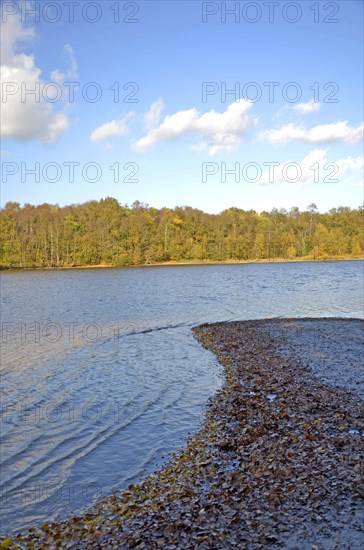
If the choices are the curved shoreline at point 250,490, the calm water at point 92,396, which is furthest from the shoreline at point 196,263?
the curved shoreline at point 250,490

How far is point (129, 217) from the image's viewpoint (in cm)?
13500

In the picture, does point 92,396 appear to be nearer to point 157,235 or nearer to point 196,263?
point 157,235

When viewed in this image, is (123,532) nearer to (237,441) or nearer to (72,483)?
(72,483)

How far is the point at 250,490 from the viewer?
27.1 feet

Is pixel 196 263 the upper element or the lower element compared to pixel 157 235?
lower

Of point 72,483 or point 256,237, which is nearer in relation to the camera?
point 72,483

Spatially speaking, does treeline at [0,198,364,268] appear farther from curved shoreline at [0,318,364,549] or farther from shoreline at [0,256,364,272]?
curved shoreline at [0,318,364,549]

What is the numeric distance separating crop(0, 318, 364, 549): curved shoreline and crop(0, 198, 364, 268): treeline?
112 meters

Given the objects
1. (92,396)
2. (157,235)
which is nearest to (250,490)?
(92,396)

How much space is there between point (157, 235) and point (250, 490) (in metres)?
128

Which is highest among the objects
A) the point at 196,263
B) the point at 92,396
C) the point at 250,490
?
the point at 196,263

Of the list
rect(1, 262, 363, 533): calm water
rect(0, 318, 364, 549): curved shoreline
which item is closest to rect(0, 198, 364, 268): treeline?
rect(1, 262, 363, 533): calm water

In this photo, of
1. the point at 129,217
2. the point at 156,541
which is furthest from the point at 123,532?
the point at 129,217

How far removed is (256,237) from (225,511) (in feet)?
483
